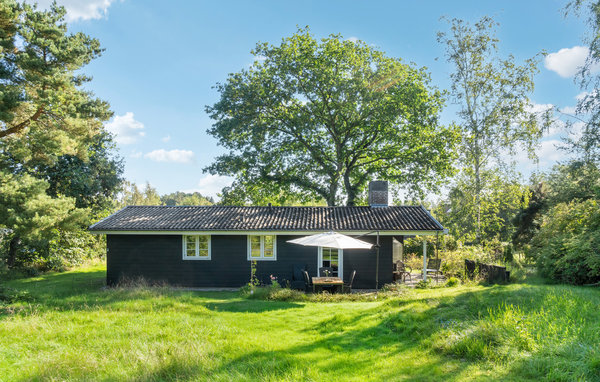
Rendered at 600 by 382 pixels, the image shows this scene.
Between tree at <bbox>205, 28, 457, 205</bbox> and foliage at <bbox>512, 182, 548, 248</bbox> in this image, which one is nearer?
tree at <bbox>205, 28, 457, 205</bbox>

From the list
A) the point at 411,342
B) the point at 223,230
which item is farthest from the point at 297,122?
the point at 411,342

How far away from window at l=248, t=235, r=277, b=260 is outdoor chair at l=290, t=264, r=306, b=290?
1.10 m

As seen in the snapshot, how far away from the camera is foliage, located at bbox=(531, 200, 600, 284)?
11414 mm

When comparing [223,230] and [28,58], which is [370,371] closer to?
[223,230]

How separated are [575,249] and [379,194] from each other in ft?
28.2

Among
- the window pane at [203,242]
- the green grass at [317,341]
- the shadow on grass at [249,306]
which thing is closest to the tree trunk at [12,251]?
the window pane at [203,242]

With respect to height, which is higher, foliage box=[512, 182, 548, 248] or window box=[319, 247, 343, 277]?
foliage box=[512, 182, 548, 248]

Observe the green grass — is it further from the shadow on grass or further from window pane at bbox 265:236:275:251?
window pane at bbox 265:236:275:251

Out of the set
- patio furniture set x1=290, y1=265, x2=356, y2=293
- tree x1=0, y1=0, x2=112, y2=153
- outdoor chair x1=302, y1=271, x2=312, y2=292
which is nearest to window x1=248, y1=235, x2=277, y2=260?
patio furniture set x1=290, y1=265, x2=356, y2=293

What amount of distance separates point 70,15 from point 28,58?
3.18 m

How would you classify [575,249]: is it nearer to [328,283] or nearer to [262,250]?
[328,283]

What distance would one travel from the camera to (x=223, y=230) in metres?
15.5

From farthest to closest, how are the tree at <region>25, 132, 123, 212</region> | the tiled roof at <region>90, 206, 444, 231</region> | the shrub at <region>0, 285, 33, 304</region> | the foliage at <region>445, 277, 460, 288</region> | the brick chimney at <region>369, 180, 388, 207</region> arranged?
the tree at <region>25, 132, 123, 212</region>, the brick chimney at <region>369, 180, 388, 207</region>, the tiled roof at <region>90, 206, 444, 231</region>, the foliage at <region>445, 277, 460, 288</region>, the shrub at <region>0, 285, 33, 304</region>

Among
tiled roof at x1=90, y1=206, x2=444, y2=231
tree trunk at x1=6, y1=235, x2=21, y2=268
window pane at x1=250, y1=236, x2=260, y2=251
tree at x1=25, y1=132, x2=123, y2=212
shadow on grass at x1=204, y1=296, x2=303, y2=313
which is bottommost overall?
shadow on grass at x1=204, y1=296, x2=303, y2=313
